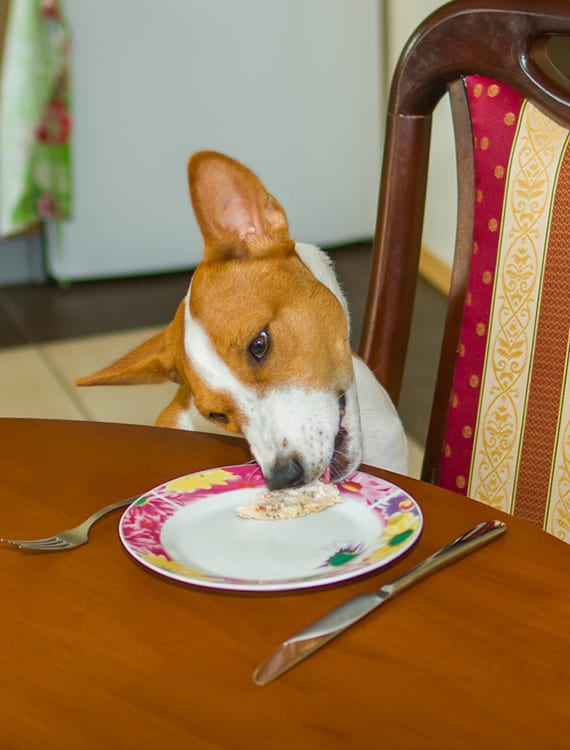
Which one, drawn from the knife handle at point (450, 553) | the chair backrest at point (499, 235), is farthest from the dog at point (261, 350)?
the knife handle at point (450, 553)

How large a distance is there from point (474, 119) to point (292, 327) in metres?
0.34

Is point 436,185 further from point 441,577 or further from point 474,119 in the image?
point 441,577

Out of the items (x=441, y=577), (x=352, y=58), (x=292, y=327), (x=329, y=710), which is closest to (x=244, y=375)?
(x=292, y=327)

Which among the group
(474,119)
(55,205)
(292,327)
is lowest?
(55,205)

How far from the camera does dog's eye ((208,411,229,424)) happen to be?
1423 mm

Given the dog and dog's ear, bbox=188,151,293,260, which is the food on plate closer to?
the dog

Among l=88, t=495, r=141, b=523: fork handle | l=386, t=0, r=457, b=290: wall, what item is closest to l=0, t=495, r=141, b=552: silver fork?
l=88, t=495, r=141, b=523: fork handle

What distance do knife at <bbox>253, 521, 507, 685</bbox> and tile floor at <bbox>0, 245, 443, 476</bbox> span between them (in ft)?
Answer: 5.83

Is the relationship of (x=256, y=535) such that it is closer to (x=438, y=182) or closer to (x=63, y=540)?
(x=63, y=540)

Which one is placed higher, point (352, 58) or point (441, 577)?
point (352, 58)

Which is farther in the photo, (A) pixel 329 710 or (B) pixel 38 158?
(B) pixel 38 158

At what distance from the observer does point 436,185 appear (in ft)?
13.5

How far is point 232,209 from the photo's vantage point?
145 centimetres

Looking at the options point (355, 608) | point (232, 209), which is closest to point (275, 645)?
point (355, 608)
